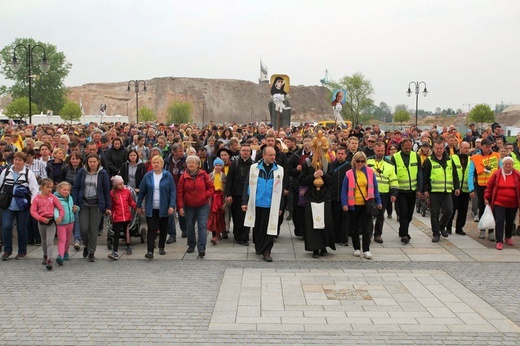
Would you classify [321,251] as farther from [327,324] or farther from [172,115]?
[172,115]

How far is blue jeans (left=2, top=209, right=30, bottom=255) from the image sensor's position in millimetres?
9727

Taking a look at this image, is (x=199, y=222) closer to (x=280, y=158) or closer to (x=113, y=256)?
(x=113, y=256)

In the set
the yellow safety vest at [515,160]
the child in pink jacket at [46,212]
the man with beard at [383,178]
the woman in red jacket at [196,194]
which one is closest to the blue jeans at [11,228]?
the child in pink jacket at [46,212]

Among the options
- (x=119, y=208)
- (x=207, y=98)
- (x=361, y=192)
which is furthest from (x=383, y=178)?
(x=207, y=98)

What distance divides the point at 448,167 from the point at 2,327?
8009mm

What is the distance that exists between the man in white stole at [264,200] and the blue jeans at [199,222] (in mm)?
671

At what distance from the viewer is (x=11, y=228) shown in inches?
386

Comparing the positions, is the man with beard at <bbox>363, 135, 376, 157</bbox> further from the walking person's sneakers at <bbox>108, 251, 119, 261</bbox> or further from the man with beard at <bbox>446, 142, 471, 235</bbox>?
the walking person's sneakers at <bbox>108, 251, 119, 261</bbox>

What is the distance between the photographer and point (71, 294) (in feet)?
24.9

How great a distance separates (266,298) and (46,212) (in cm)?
382

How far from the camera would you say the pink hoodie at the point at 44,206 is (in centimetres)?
914

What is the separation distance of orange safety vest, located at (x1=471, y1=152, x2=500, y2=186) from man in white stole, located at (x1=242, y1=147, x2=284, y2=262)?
4.47 meters

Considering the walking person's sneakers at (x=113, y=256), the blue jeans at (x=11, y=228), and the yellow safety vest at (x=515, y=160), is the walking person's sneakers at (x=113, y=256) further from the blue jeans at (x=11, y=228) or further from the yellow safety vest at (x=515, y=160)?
the yellow safety vest at (x=515, y=160)

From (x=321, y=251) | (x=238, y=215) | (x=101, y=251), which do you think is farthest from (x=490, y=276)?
(x=101, y=251)
